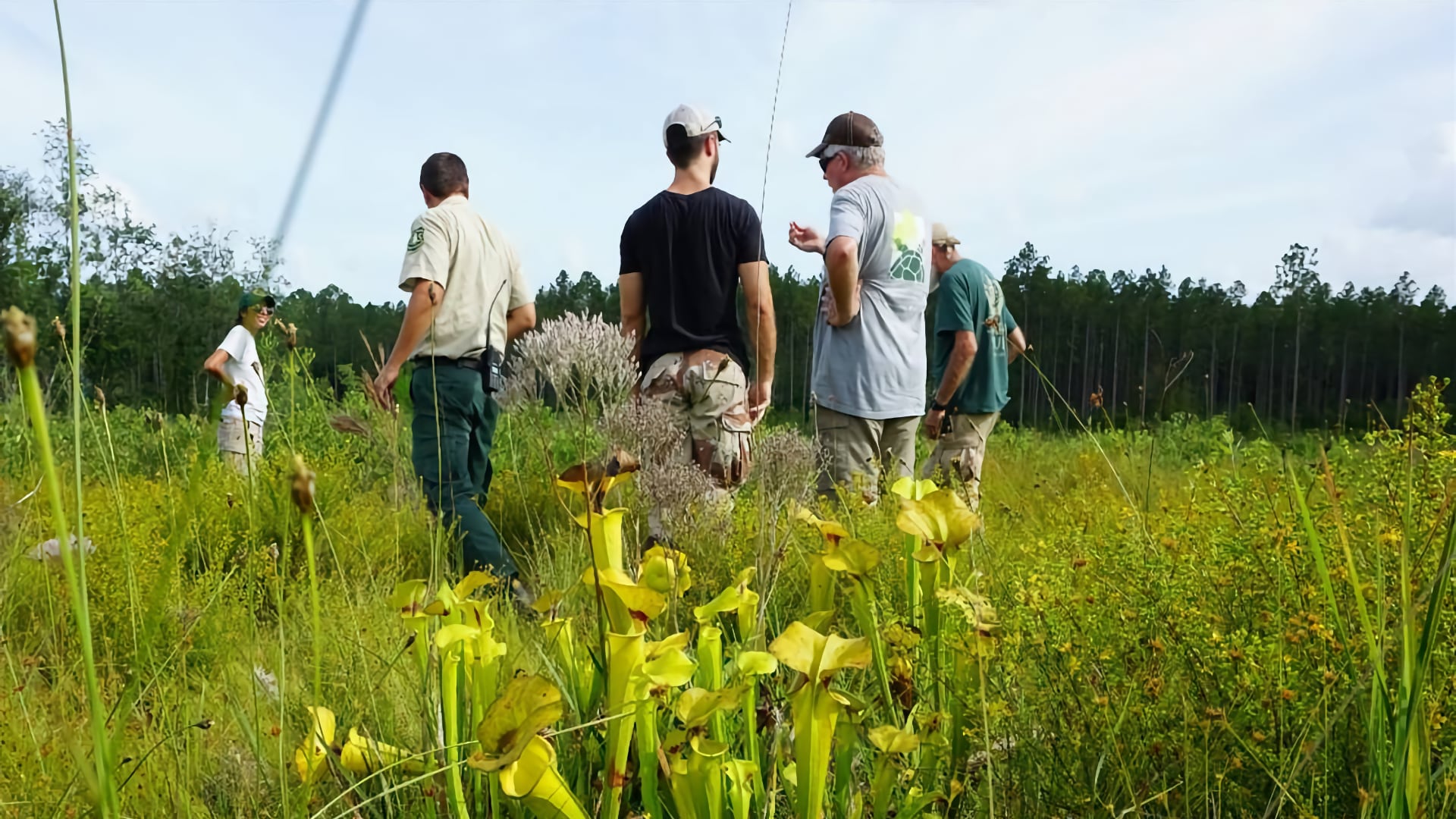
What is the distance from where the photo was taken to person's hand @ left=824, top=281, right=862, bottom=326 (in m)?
A: 3.27

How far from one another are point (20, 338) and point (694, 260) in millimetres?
2818

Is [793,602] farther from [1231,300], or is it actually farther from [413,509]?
[1231,300]

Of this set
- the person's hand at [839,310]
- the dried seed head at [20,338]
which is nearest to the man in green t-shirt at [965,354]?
the person's hand at [839,310]

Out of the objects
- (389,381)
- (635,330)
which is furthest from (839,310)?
(389,381)

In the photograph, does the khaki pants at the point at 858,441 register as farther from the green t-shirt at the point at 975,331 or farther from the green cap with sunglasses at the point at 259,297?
the green cap with sunglasses at the point at 259,297

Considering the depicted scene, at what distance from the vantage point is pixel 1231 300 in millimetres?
54906

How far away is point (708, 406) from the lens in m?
3.15

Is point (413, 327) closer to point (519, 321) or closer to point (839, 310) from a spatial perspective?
point (519, 321)

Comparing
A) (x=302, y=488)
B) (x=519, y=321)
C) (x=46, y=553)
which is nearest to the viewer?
(x=302, y=488)

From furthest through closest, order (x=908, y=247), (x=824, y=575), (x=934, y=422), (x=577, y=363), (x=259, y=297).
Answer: (x=934, y=422)
(x=908, y=247)
(x=577, y=363)
(x=824, y=575)
(x=259, y=297)

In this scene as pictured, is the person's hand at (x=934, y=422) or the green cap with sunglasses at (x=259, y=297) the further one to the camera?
the person's hand at (x=934, y=422)

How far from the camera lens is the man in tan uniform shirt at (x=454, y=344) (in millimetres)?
3148

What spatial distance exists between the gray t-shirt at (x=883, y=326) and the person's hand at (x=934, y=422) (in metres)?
0.62

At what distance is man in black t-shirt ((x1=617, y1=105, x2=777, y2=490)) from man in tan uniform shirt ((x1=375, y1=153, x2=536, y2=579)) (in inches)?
21.4
